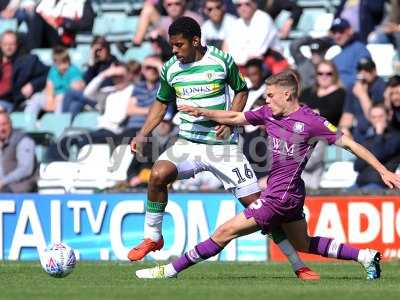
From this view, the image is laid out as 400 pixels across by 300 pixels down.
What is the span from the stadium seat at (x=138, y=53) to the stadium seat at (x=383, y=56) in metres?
3.59

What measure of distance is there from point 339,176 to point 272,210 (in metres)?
5.81

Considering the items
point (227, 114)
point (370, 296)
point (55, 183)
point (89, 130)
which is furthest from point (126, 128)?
point (370, 296)

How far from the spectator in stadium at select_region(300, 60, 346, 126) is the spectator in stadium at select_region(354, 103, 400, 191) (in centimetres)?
45

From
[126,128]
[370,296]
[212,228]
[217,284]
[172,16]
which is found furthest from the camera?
[172,16]

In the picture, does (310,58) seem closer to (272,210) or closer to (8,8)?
(8,8)

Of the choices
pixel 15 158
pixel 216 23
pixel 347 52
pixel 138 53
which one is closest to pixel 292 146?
pixel 15 158

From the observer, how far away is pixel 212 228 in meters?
15.9

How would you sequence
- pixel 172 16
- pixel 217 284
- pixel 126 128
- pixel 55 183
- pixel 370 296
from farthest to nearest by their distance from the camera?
pixel 172 16 → pixel 126 128 → pixel 55 183 → pixel 217 284 → pixel 370 296

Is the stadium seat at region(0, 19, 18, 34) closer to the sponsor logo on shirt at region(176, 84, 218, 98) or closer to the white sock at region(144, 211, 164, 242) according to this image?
the sponsor logo on shirt at region(176, 84, 218, 98)

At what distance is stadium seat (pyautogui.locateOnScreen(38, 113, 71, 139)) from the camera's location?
19.3m

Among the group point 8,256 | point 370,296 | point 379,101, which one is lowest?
point 8,256

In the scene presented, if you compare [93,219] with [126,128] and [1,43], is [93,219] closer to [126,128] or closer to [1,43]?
[126,128]

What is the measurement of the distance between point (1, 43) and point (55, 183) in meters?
4.32

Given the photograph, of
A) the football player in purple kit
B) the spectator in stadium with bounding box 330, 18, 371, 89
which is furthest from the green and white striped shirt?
the spectator in stadium with bounding box 330, 18, 371, 89
